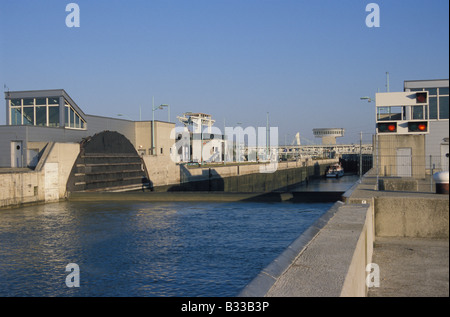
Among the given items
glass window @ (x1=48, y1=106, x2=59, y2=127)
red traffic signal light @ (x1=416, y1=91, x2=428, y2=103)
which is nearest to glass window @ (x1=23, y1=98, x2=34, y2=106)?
glass window @ (x1=48, y1=106, x2=59, y2=127)

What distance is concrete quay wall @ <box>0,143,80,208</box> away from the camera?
26.3 m

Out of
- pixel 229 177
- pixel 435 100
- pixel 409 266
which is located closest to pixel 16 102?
pixel 229 177

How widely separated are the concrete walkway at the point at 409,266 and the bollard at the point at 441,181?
61.0 inches

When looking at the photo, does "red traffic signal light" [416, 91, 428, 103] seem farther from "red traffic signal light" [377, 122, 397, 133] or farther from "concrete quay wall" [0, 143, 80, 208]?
"concrete quay wall" [0, 143, 80, 208]

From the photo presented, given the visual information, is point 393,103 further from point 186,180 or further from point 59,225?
point 186,180

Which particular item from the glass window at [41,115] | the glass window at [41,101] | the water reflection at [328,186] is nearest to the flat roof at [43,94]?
the glass window at [41,101]

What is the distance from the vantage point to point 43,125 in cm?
3728

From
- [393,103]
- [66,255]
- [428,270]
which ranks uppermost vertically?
[393,103]

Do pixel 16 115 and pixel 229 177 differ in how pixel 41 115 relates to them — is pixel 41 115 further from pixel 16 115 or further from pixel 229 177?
pixel 229 177

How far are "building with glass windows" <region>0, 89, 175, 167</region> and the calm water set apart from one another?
686 centimetres

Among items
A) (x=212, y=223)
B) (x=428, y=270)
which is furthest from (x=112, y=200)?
(x=428, y=270)

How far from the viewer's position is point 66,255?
1495 centimetres

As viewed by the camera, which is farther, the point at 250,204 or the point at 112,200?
the point at 112,200
